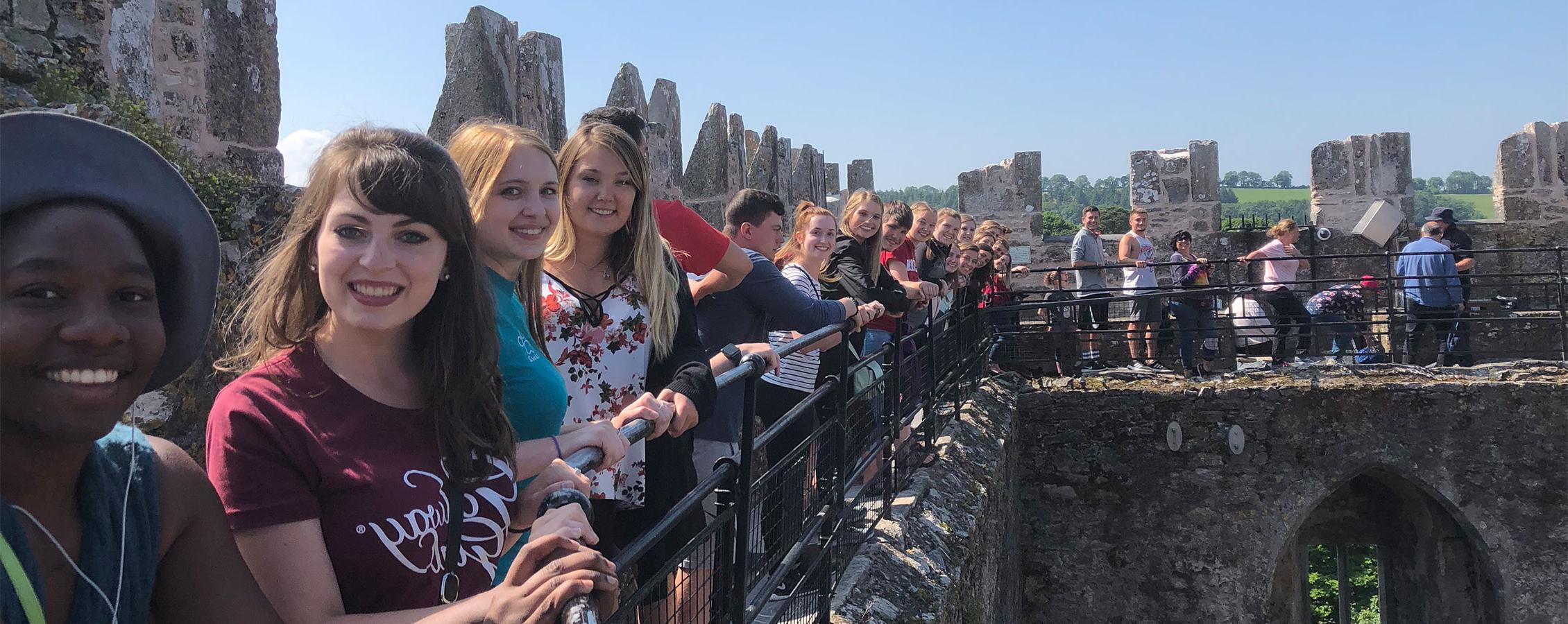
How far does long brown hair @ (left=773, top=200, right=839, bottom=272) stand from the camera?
4.52m

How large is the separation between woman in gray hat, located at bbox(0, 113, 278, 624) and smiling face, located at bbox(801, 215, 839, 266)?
3461mm

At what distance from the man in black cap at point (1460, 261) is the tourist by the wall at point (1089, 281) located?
9.41ft

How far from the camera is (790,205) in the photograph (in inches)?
359

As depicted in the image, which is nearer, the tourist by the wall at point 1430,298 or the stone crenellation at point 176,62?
the stone crenellation at point 176,62

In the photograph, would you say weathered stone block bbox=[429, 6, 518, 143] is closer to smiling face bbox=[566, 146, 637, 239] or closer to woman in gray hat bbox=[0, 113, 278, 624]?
smiling face bbox=[566, 146, 637, 239]

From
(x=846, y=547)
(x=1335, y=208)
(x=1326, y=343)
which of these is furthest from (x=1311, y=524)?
(x=846, y=547)

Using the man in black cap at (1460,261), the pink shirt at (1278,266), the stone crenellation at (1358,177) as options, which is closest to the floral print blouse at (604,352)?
the man in black cap at (1460,261)

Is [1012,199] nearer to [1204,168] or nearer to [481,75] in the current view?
[1204,168]

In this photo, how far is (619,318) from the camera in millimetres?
2592

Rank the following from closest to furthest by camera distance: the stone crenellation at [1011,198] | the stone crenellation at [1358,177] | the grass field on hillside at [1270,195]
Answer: the stone crenellation at [1358,177] → the stone crenellation at [1011,198] → the grass field on hillside at [1270,195]

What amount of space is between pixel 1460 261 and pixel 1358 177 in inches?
63.4

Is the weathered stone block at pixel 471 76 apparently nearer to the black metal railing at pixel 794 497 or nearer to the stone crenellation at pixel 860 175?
the black metal railing at pixel 794 497

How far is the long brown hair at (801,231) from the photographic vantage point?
4.52 metres

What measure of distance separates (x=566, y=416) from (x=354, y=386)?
3.38 feet
